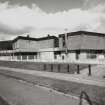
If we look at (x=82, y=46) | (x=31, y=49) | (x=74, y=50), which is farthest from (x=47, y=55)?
(x=82, y=46)

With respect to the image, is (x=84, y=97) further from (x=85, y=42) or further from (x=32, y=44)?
(x=32, y=44)

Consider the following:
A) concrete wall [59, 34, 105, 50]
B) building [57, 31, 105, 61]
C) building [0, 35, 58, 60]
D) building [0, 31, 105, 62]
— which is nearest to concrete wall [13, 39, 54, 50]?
building [0, 35, 58, 60]

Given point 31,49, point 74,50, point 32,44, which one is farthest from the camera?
point 32,44

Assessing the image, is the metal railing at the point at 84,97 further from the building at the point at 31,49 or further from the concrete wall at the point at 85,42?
the building at the point at 31,49

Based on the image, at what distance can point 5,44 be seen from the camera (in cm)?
8350

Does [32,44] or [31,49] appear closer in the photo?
[31,49]

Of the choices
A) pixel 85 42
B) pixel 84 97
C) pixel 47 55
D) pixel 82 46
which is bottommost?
pixel 84 97

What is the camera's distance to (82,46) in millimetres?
45344

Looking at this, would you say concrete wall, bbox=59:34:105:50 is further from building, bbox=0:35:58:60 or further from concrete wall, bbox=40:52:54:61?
building, bbox=0:35:58:60

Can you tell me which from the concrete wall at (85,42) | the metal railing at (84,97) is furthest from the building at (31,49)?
the metal railing at (84,97)

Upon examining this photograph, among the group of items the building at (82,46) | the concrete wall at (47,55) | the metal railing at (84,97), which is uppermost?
the building at (82,46)

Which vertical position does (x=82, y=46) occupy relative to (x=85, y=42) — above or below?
below

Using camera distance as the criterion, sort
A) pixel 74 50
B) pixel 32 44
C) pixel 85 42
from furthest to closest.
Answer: pixel 32 44
pixel 74 50
pixel 85 42

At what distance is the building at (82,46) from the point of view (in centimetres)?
4559
